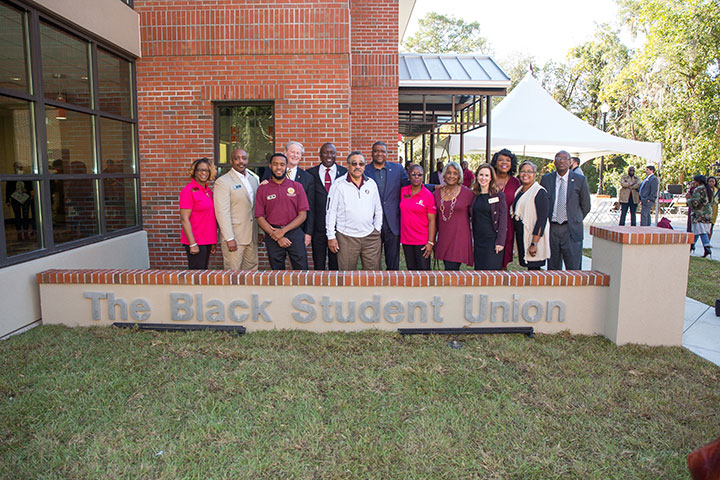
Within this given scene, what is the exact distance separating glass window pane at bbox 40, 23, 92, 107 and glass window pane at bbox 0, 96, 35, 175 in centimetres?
43

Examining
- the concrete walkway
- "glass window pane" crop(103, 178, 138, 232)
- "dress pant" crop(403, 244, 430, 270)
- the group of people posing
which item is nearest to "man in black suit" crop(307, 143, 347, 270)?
the group of people posing

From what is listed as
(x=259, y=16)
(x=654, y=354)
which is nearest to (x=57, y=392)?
(x=654, y=354)

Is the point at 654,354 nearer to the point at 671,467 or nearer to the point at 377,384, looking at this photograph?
the point at 671,467

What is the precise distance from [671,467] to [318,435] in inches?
76.9

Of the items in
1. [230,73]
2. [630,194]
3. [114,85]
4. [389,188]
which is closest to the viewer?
[389,188]

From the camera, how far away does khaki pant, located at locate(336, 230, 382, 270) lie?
219 inches

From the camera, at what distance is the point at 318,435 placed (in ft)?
10.1

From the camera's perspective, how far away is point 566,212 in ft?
20.7

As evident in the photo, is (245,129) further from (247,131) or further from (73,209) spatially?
(73,209)

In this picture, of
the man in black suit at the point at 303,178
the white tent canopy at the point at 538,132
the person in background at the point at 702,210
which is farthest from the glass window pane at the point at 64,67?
the person in background at the point at 702,210

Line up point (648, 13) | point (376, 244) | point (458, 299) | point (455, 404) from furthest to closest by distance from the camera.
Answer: point (648, 13), point (376, 244), point (458, 299), point (455, 404)

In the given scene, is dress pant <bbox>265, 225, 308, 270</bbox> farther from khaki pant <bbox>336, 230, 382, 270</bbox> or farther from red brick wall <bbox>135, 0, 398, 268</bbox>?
red brick wall <bbox>135, 0, 398, 268</bbox>

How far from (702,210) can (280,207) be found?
897 centimetres

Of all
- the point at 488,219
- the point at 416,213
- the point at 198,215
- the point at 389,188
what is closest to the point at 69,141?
the point at 198,215
